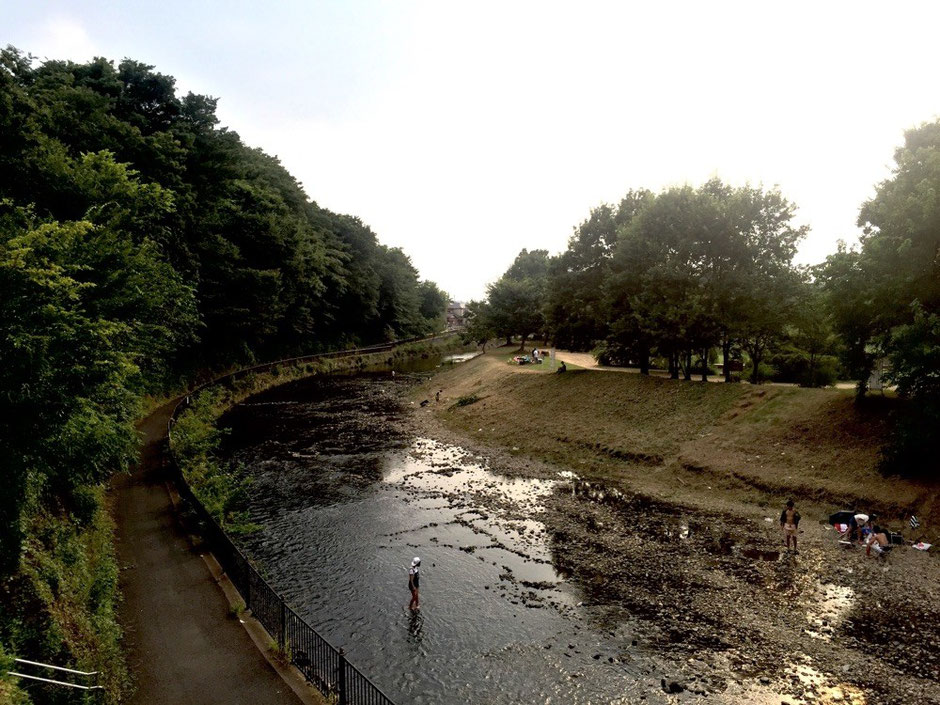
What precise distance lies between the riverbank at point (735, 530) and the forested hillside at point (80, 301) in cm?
1427

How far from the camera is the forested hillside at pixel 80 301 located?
33.4ft

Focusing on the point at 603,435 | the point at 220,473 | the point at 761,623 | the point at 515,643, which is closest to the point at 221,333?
the point at 220,473

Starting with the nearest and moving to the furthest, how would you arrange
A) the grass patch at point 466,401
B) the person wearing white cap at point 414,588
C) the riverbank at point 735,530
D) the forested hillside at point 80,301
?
the forested hillside at point 80,301
the riverbank at point 735,530
the person wearing white cap at point 414,588
the grass patch at point 466,401

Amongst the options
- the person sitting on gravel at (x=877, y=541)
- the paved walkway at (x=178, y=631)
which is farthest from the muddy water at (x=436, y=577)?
the person sitting on gravel at (x=877, y=541)

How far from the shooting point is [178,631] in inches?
502

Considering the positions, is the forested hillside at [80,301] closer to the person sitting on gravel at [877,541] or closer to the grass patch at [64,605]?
the grass patch at [64,605]

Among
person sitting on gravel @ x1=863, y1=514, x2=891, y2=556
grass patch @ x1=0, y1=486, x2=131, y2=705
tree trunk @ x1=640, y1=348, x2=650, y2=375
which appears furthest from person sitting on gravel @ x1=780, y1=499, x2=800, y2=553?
tree trunk @ x1=640, y1=348, x2=650, y2=375

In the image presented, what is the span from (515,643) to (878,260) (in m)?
21.5

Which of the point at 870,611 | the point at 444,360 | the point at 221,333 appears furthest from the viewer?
the point at 444,360

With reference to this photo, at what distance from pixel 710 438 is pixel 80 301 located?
30587mm

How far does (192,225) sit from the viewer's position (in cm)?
4288

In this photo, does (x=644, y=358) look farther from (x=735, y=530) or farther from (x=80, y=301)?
(x=80, y=301)

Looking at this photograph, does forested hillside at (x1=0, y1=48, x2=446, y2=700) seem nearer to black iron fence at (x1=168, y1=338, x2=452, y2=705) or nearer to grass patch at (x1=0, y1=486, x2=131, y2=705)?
grass patch at (x1=0, y1=486, x2=131, y2=705)

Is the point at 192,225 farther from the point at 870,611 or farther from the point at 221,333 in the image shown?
the point at 870,611
